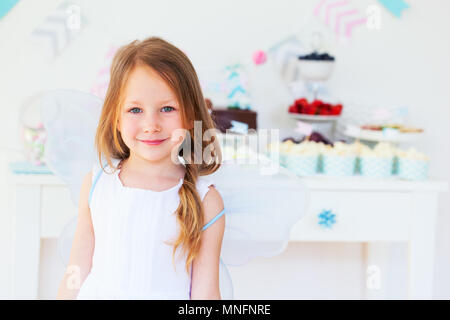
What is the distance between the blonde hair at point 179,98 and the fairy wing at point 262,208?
108mm

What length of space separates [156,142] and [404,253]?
1353mm

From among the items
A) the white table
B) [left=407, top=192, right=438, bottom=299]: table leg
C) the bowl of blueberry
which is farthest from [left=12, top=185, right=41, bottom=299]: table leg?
[left=407, top=192, right=438, bottom=299]: table leg

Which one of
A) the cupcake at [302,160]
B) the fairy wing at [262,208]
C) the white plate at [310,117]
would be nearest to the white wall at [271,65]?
the white plate at [310,117]

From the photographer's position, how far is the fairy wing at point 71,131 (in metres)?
1.15

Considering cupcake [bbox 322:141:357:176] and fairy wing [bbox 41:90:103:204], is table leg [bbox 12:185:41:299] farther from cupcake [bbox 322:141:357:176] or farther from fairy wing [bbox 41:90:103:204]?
cupcake [bbox 322:141:357:176]

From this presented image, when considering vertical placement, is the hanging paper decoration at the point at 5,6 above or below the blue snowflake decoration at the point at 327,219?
above

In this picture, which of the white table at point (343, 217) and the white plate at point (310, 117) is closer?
the white table at point (343, 217)

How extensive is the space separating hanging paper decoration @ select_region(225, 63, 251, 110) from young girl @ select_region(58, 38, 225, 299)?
711mm

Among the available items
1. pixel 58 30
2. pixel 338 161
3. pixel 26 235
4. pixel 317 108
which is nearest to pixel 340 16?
pixel 317 108

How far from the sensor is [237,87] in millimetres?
1772

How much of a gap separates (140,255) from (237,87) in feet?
2.85

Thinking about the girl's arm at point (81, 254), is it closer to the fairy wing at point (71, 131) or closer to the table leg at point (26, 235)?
the fairy wing at point (71, 131)

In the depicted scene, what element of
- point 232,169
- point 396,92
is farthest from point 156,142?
point 396,92
